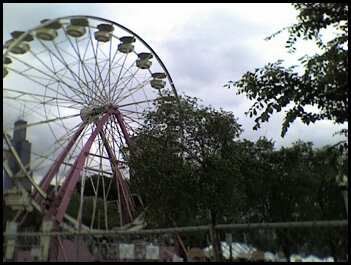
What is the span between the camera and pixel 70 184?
21.8 metres

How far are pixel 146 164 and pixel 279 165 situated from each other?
33.7ft

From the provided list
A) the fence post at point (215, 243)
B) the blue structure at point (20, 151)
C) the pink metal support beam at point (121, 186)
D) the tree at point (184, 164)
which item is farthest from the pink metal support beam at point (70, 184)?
the fence post at point (215, 243)

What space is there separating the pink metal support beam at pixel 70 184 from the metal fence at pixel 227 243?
1100cm

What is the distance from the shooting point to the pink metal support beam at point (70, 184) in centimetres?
2090

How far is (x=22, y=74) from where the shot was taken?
2133 cm

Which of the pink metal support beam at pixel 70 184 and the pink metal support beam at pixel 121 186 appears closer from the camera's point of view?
the pink metal support beam at pixel 70 184

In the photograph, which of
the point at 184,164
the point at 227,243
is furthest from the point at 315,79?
the point at 184,164

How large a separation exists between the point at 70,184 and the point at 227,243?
15014mm

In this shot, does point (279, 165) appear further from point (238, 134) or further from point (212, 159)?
point (212, 159)

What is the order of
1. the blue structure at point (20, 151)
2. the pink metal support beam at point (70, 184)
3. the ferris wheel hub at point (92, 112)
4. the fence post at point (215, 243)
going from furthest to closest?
the ferris wheel hub at point (92, 112) < the pink metal support beam at point (70, 184) < the blue structure at point (20, 151) < the fence post at point (215, 243)

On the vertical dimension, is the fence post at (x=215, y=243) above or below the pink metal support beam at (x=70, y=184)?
below

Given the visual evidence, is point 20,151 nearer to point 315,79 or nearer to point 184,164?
point 184,164

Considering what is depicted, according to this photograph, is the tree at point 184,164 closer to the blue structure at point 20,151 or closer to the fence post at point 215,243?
the blue structure at point 20,151

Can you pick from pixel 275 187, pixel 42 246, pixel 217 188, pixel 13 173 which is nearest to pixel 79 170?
pixel 13 173
